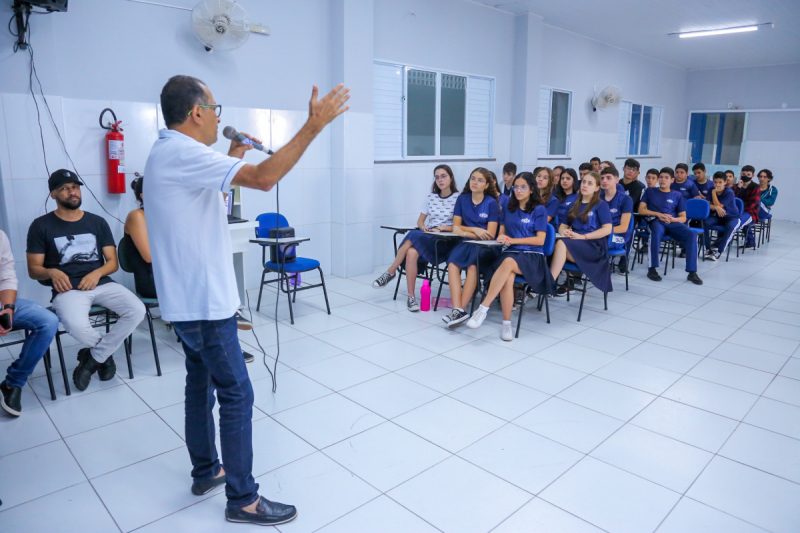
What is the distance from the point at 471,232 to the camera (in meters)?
4.36

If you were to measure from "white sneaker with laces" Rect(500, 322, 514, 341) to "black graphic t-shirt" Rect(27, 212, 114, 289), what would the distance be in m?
2.58

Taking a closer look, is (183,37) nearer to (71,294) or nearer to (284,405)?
(71,294)

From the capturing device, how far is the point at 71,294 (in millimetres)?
2941

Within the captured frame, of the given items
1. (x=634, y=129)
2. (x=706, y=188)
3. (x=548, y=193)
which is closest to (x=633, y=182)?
(x=706, y=188)

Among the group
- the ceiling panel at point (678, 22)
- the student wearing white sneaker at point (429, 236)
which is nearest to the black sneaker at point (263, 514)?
the student wearing white sneaker at point (429, 236)

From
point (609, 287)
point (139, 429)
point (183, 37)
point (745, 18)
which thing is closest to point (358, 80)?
point (183, 37)

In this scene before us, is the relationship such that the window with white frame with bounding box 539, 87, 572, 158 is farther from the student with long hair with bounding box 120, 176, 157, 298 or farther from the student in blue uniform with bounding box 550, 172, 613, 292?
the student with long hair with bounding box 120, 176, 157, 298

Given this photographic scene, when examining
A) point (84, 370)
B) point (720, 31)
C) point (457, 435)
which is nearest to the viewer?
point (457, 435)

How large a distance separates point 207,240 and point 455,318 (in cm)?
253

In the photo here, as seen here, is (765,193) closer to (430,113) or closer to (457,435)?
(430,113)

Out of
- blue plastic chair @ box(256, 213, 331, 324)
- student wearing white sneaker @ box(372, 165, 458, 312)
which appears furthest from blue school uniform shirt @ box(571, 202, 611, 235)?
blue plastic chair @ box(256, 213, 331, 324)

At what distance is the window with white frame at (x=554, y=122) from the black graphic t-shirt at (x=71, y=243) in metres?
6.14

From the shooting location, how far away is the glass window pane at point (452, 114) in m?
6.34

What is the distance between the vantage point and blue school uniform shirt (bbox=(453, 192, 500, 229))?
4348mm
